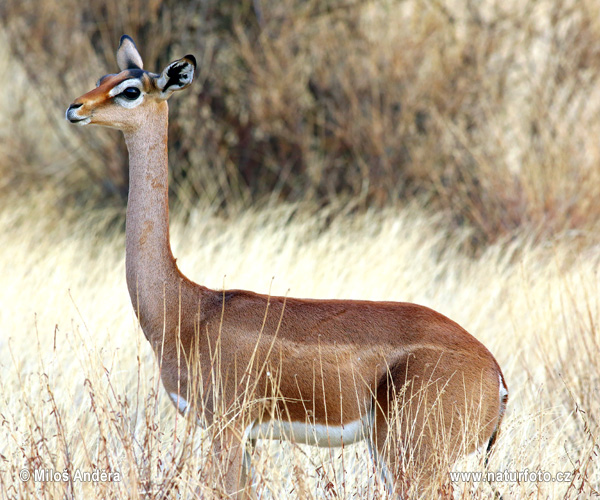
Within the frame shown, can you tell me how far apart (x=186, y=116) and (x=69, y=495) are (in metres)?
6.80

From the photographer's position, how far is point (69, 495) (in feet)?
11.1

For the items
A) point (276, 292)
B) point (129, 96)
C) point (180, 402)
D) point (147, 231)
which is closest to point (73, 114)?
point (129, 96)

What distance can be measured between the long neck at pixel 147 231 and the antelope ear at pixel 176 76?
0.29 feet

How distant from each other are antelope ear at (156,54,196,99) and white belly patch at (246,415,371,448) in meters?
1.42

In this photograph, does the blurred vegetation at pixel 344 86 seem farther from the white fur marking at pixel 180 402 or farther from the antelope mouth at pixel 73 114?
the white fur marking at pixel 180 402

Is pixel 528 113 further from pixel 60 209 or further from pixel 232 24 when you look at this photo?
pixel 60 209

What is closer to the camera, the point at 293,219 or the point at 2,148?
the point at 293,219

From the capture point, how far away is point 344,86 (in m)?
9.50

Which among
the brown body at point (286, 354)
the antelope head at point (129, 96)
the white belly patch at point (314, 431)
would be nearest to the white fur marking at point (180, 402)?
the brown body at point (286, 354)

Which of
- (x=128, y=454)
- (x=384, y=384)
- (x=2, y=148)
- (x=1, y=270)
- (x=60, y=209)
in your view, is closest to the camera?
(x=128, y=454)

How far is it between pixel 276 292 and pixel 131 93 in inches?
126

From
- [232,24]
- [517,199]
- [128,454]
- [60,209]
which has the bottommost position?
[517,199]

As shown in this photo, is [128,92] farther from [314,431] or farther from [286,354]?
[314,431]

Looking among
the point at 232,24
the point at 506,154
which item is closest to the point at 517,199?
the point at 506,154
